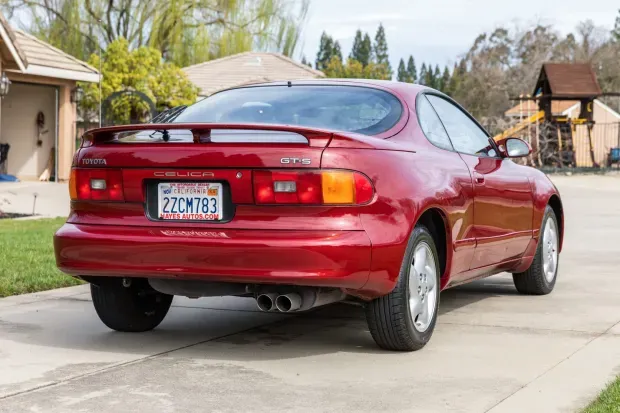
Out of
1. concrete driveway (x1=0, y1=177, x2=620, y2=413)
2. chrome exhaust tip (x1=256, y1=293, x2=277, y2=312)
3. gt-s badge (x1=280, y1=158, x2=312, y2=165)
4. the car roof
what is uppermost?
the car roof

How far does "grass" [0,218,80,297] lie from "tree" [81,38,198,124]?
20617 mm

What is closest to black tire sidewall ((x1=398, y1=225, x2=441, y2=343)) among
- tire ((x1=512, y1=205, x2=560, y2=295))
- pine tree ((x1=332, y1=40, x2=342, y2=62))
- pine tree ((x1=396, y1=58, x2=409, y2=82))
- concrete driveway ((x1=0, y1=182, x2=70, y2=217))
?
tire ((x1=512, y1=205, x2=560, y2=295))

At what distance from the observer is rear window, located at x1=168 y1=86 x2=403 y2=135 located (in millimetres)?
6105

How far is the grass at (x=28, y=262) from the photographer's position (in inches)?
325

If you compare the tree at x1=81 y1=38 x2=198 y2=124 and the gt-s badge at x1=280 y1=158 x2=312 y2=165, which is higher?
the tree at x1=81 y1=38 x2=198 y2=124

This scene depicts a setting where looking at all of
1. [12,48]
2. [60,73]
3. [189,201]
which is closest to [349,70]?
[60,73]

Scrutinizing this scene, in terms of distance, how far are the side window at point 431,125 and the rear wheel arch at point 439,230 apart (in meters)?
0.46

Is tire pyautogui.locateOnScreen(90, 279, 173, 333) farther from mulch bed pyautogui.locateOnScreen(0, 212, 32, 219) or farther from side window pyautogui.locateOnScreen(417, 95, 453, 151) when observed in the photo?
mulch bed pyautogui.locateOnScreen(0, 212, 32, 219)

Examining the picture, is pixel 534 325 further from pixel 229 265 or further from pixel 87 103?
pixel 87 103

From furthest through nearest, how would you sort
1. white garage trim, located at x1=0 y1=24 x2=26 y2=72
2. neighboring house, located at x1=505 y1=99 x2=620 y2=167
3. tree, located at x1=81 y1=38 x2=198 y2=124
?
neighboring house, located at x1=505 y1=99 x2=620 y2=167, tree, located at x1=81 y1=38 x2=198 y2=124, white garage trim, located at x1=0 y1=24 x2=26 y2=72

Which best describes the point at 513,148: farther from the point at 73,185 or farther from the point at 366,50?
the point at 366,50

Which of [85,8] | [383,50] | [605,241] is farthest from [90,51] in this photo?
[383,50]

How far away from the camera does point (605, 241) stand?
12.9 m

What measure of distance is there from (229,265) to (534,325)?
2.46 meters
